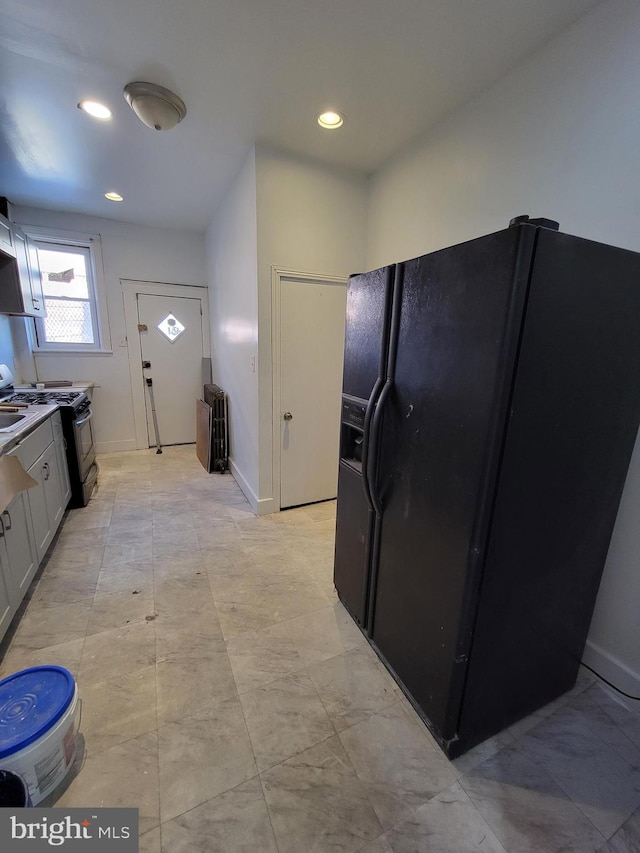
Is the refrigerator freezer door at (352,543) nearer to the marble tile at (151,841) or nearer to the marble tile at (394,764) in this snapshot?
the marble tile at (394,764)

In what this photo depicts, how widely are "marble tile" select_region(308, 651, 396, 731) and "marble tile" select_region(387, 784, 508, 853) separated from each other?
13.5 inches

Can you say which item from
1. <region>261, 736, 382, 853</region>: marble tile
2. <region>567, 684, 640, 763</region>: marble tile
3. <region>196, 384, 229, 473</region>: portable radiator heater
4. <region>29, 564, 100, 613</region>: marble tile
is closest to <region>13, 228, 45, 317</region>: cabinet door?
<region>196, 384, 229, 473</region>: portable radiator heater

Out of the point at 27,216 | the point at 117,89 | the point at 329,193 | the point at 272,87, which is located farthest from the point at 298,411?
the point at 27,216

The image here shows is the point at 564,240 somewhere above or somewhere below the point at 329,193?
below

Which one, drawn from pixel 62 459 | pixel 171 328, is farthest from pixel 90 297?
pixel 62 459

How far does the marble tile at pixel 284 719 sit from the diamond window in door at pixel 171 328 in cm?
434

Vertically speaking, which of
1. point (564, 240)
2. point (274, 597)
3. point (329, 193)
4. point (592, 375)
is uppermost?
point (329, 193)

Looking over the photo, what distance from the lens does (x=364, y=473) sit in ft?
5.04

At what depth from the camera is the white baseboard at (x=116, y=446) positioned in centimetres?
463

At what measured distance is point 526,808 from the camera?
1.16 meters

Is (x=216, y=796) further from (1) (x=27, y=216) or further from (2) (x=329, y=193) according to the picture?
(1) (x=27, y=216)

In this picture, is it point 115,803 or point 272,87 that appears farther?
point 272,87

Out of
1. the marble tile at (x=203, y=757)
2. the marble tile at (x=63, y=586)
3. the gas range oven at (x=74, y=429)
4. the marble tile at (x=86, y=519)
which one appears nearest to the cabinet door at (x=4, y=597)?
the marble tile at (x=63, y=586)

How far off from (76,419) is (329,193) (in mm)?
2840
